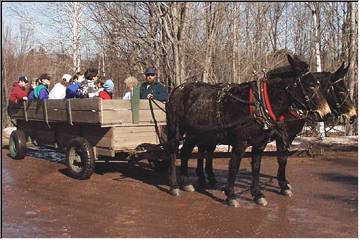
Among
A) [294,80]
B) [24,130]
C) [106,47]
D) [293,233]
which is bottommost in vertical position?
[293,233]

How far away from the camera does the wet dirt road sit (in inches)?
218

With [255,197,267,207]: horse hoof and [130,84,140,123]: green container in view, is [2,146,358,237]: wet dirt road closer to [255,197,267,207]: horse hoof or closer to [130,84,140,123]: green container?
[255,197,267,207]: horse hoof

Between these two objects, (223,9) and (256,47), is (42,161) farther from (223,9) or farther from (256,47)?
(256,47)

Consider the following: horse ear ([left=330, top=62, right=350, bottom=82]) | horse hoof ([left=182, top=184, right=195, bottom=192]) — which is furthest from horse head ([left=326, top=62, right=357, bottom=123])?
horse hoof ([left=182, top=184, right=195, bottom=192])

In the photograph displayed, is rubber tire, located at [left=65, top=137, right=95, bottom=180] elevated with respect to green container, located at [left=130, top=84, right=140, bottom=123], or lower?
lower

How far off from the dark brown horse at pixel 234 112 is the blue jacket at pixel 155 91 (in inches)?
33.5

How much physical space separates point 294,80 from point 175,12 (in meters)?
7.46

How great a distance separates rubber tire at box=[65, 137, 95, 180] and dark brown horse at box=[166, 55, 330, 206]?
1307mm

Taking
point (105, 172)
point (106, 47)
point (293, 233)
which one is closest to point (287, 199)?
point (293, 233)

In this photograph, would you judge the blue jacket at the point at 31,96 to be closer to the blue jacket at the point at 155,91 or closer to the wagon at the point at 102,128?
the wagon at the point at 102,128

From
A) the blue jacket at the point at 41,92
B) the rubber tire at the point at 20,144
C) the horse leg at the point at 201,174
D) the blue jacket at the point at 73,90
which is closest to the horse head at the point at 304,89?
the horse leg at the point at 201,174

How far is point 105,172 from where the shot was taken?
9.33 m

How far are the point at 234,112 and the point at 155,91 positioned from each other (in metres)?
2.29

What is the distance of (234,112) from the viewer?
21.9 feet
